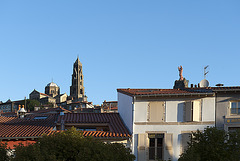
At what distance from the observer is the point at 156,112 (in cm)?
2366

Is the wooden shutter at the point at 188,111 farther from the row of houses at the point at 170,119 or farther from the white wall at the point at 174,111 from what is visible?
the white wall at the point at 174,111

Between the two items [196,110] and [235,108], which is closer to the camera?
[196,110]

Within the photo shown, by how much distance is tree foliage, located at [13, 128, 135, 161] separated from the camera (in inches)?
564

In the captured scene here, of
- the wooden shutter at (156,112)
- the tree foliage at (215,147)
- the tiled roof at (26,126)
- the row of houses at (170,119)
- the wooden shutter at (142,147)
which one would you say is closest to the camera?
the tree foliage at (215,147)

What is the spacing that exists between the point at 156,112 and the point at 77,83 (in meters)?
160

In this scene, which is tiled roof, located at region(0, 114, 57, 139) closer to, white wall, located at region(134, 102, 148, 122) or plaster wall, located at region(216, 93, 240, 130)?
white wall, located at region(134, 102, 148, 122)

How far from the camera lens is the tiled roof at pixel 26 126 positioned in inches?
900

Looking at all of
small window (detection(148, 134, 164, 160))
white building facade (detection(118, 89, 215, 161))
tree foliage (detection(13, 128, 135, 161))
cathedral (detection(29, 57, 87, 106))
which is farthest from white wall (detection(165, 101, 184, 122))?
cathedral (detection(29, 57, 87, 106))

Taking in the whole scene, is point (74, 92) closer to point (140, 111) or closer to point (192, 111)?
point (140, 111)

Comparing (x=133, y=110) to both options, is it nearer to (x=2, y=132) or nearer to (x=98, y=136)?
(x=98, y=136)

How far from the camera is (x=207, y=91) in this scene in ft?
78.1

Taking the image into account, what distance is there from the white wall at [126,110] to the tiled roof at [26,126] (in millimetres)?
5821

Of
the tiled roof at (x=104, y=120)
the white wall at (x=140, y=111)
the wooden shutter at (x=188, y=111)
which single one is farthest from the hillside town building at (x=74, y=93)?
the wooden shutter at (x=188, y=111)

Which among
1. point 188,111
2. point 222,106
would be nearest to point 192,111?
point 188,111
